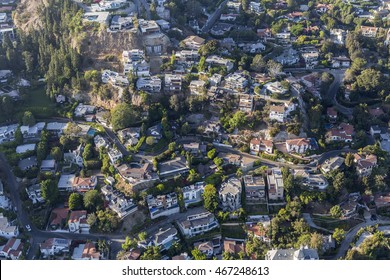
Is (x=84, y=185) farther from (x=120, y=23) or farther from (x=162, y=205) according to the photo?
(x=120, y=23)

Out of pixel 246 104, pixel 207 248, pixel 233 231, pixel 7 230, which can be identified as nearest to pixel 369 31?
pixel 246 104

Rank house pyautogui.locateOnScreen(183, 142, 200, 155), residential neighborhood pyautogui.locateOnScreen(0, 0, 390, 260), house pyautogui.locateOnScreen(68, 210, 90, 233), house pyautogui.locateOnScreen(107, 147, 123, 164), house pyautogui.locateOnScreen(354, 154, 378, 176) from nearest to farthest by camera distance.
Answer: residential neighborhood pyautogui.locateOnScreen(0, 0, 390, 260), house pyautogui.locateOnScreen(68, 210, 90, 233), house pyautogui.locateOnScreen(354, 154, 378, 176), house pyautogui.locateOnScreen(107, 147, 123, 164), house pyautogui.locateOnScreen(183, 142, 200, 155)

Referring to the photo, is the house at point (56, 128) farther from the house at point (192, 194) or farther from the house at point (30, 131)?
the house at point (192, 194)

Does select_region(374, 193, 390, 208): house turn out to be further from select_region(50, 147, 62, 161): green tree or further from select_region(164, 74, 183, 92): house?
select_region(50, 147, 62, 161): green tree

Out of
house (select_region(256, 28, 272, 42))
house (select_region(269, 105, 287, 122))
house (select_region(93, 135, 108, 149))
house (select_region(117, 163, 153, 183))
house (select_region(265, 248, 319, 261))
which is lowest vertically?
house (select_region(265, 248, 319, 261))

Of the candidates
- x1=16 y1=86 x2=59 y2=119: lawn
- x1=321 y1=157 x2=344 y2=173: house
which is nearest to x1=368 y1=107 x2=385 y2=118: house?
x1=321 y1=157 x2=344 y2=173: house

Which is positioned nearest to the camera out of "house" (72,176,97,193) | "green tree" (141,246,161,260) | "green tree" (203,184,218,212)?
"green tree" (141,246,161,260)
